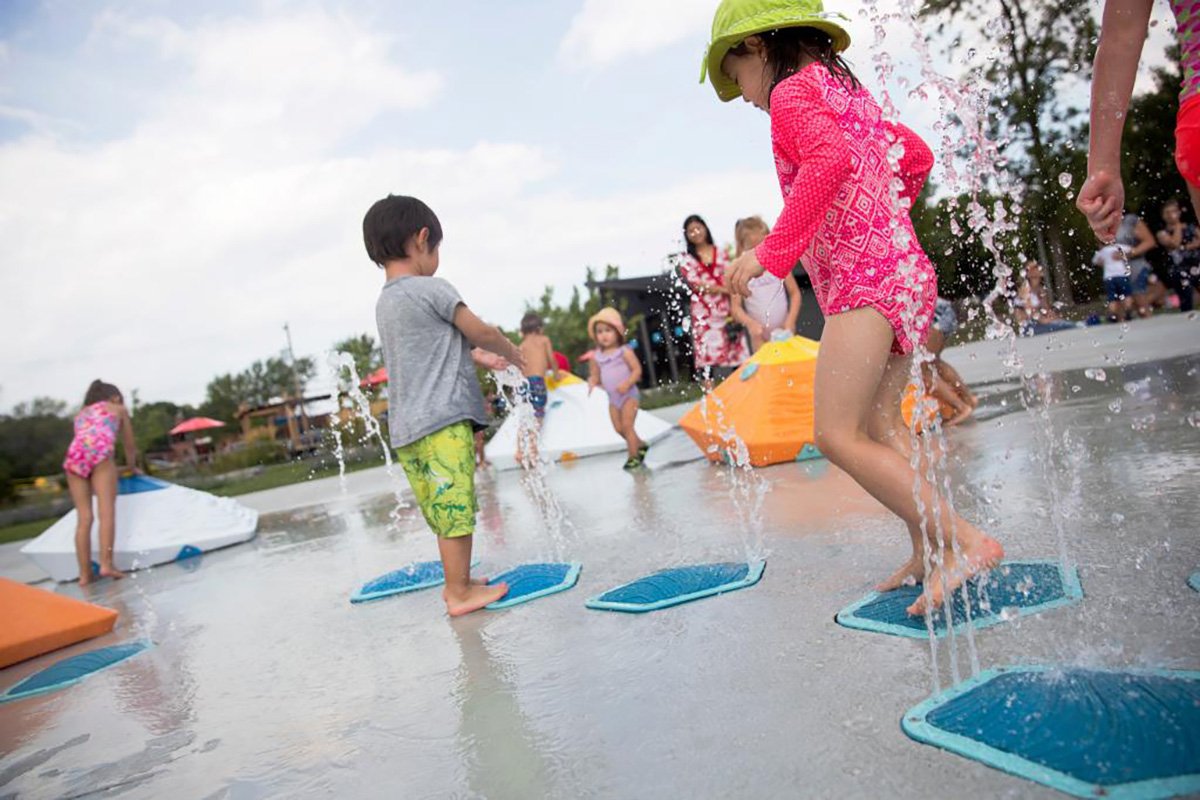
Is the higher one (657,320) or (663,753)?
(657,320)

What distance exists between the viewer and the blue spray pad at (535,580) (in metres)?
3.01

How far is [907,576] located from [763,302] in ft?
13.0

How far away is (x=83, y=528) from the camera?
6.08m

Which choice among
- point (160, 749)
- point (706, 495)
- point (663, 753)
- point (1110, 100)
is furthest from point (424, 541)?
point (1110, 100)

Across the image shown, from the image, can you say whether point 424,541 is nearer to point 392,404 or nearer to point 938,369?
point 392,404

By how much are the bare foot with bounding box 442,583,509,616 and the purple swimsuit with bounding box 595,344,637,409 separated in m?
3.62

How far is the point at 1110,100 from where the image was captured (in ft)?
5.37

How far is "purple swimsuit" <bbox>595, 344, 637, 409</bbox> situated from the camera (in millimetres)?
6652

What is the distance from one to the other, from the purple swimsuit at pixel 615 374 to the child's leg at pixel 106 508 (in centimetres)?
364

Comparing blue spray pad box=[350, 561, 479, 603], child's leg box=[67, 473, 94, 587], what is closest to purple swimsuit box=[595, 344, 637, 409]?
blue spray pad box=[350, 561, 479, 603]

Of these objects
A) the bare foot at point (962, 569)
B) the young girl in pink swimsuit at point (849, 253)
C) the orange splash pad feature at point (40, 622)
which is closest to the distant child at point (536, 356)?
the orange splash pad feature at point (40, 622)

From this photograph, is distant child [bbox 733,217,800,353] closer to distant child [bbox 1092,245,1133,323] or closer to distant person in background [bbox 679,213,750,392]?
distant person in background [bbox 679,213,750,392]

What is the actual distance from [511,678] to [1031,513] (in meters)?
1.82

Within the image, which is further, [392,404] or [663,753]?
[392,404]
